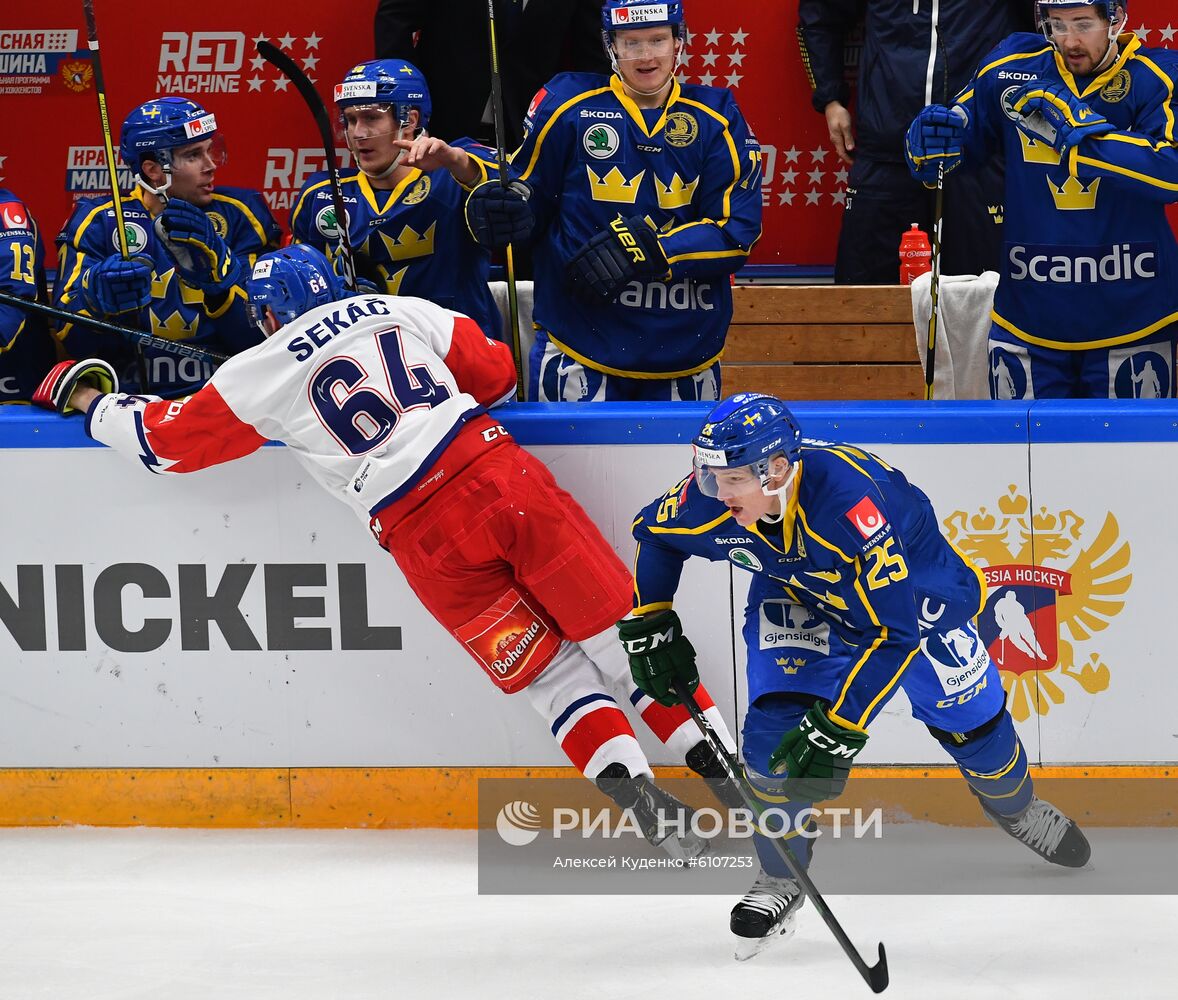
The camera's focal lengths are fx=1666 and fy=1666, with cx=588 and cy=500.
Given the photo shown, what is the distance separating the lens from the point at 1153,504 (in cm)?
383

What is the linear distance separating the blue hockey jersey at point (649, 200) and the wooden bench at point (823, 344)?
4.50 ft

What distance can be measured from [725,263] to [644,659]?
133cm

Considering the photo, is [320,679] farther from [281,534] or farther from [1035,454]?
[1035,454]

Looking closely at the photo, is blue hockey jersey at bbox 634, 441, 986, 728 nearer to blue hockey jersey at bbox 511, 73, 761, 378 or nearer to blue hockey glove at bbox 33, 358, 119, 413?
blue hockey jersey at bbox 511, 73, 761, 378

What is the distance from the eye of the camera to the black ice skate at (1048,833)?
3709mm

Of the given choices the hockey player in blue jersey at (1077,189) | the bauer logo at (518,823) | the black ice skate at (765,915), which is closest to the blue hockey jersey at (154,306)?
the bauer logo at (518,823)

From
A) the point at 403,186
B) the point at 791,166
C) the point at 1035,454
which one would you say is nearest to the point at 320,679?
the point at 403,186

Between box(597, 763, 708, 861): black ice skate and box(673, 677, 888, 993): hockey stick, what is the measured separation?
0.16 meters

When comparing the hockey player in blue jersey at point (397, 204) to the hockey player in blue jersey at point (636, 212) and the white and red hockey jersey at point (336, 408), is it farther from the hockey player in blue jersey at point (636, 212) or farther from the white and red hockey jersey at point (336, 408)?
the white and red hockey jersey at point (336, 408)

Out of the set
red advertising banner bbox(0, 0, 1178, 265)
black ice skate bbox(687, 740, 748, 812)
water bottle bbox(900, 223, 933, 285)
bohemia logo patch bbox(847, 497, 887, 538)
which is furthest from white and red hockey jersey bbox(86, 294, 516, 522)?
red advertising banner bbox(0, 0, 1178, 265)

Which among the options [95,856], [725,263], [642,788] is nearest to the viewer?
[642,788]

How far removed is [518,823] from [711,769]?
1.76 ft

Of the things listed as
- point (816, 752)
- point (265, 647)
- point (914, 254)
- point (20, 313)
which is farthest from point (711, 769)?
point (914, 254)

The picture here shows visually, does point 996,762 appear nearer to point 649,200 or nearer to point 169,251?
point 649,200
